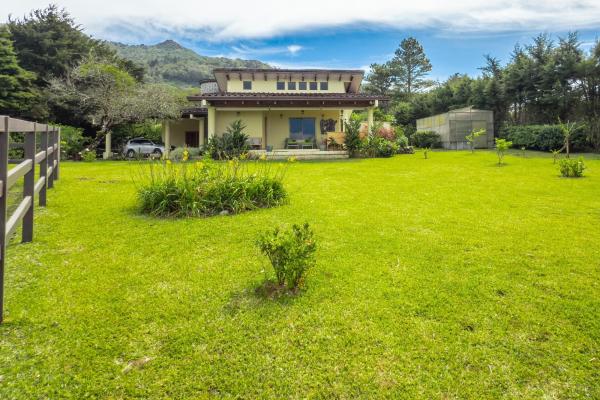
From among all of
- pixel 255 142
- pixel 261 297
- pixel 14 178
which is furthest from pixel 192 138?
pixel 261 297

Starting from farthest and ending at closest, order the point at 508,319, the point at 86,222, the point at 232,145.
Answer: the point at 232,145 → the point at 86,222 → the point at 508,319

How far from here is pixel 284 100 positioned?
19359 millimetres

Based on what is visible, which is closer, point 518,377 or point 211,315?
point 518,377

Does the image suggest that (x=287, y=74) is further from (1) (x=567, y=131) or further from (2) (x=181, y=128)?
(1) (x=567, y=131)

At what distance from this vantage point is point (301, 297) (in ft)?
11.1

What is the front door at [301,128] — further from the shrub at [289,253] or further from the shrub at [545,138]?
the shrub at [289,253]

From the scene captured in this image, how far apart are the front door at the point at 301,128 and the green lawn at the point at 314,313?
17.2m

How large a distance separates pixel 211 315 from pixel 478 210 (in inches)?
223

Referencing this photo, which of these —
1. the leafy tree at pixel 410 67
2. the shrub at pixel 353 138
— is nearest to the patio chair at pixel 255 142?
the shrub at pixel 353 138

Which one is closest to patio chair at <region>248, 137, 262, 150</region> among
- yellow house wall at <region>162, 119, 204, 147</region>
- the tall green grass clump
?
yellow house wall at <region>162, 119, 204, 147</region>

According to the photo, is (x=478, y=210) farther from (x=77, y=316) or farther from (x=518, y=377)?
(x=77, y=316)

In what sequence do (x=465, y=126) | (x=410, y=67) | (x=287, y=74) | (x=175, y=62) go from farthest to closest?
(x=175, y=62) → (x=410, y=67) → (x=465, y=126) → (x=287, y=74)

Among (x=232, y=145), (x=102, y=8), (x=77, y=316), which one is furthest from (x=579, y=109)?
(x=77, y=316)

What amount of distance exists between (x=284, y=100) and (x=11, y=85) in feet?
50.7
